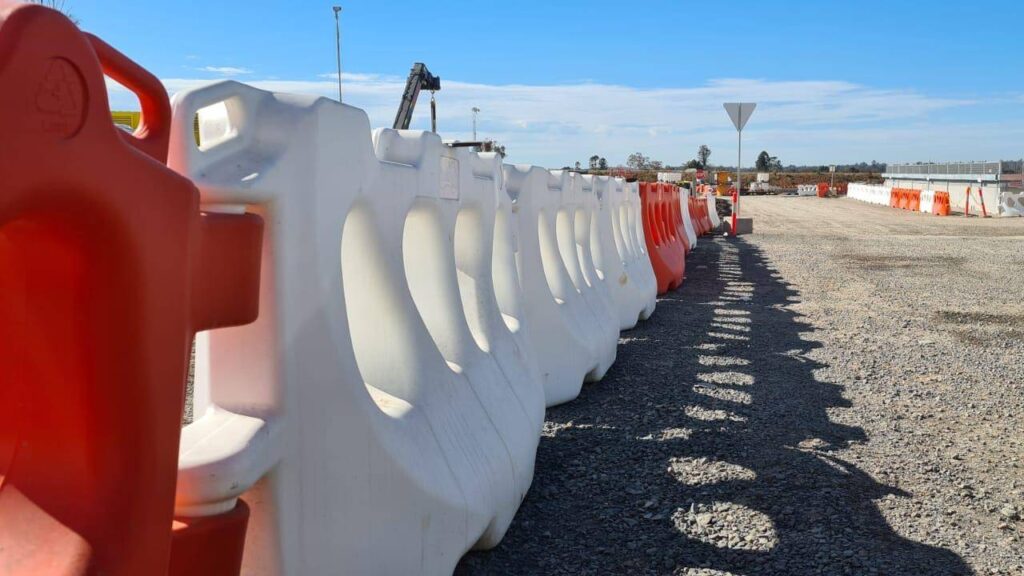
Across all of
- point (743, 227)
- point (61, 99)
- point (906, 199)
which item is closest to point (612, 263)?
point (61, 99)

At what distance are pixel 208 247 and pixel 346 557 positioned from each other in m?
1.04

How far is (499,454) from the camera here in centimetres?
354

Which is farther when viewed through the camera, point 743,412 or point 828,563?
point 743,412

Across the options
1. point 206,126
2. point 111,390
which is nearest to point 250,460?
point 111,390

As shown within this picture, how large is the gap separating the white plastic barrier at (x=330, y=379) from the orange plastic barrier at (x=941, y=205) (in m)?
32.9

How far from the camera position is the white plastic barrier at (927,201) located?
34.0 m

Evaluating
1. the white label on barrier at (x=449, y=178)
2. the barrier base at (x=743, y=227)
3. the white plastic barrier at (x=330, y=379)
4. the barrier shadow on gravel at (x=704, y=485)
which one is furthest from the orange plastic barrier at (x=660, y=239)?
the barrier base at (x=743, y=227)

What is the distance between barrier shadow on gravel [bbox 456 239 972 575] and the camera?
11.3 ft

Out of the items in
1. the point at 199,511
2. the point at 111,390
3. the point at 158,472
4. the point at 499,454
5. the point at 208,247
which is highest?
the point at 208,247

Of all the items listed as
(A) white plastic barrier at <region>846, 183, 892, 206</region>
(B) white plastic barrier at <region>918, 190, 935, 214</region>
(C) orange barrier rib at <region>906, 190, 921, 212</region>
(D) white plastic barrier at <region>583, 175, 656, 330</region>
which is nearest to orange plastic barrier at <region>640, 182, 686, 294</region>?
(D) white plastic barrier at <region>583, 175, 656, 330</region>

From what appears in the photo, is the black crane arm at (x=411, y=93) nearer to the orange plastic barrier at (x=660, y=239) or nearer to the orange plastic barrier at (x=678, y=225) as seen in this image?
the orange plastic barrier at (x=678, y=225)

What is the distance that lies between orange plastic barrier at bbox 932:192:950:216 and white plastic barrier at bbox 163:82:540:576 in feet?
108

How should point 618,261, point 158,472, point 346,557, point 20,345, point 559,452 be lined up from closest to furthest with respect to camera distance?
point 20,345, point 158,472, point 346,557, point 559,452, point 618,261

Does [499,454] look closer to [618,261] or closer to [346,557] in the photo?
[346,557]
